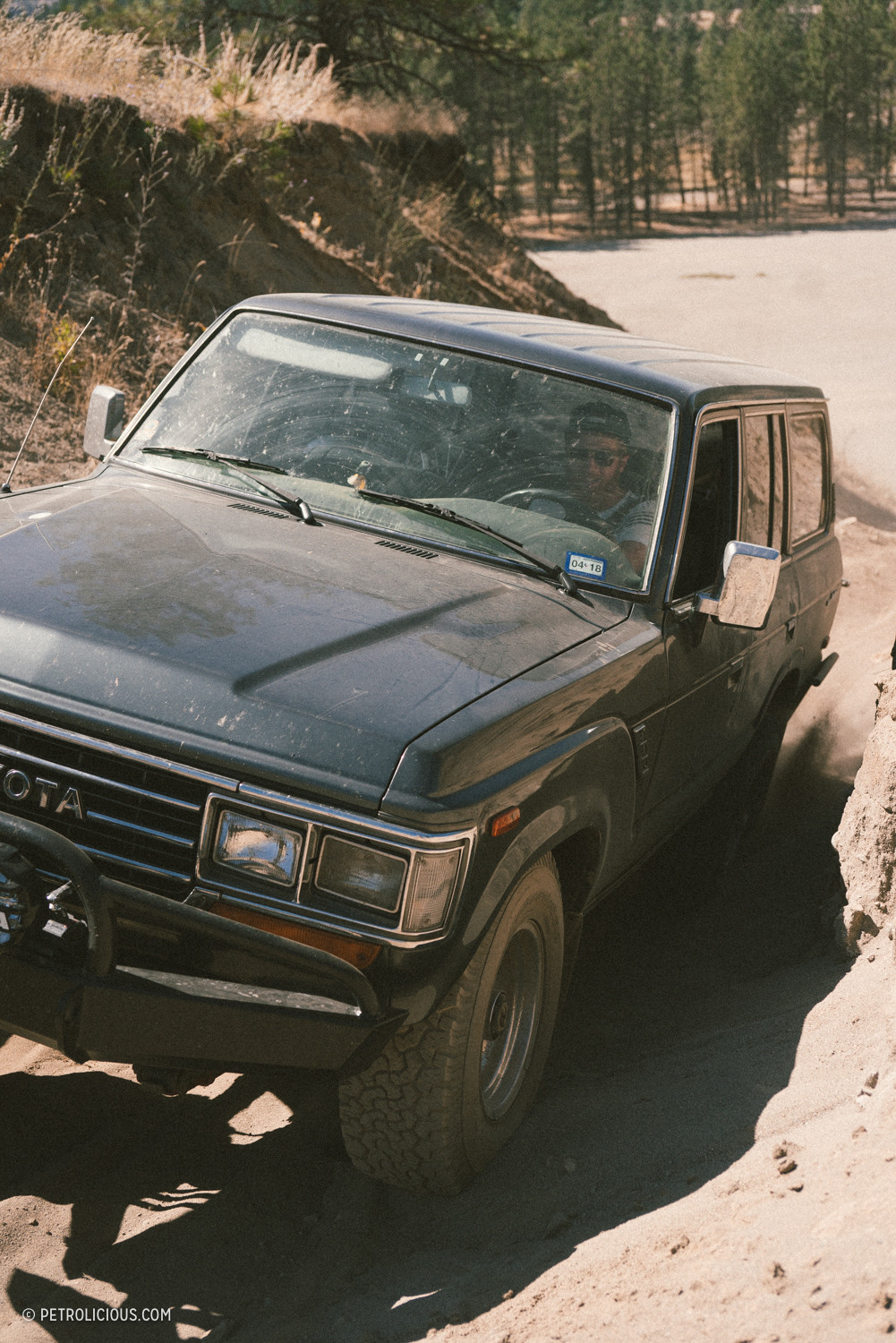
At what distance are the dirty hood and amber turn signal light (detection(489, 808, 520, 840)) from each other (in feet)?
0.85

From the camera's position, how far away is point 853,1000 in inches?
137

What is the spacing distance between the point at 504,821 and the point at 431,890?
26 cm

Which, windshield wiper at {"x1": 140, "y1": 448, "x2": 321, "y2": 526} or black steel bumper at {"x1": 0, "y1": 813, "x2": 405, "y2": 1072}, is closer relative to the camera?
black steel bumper at {"x1": 0, "y1": 813, "x2": 405, "y2": 1072}

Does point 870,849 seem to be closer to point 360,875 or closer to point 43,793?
point 360,875

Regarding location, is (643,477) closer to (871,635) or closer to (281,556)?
(281,556)

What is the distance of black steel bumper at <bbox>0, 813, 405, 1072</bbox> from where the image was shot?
7.79ft

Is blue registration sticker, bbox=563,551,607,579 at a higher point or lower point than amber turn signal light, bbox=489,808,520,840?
higher

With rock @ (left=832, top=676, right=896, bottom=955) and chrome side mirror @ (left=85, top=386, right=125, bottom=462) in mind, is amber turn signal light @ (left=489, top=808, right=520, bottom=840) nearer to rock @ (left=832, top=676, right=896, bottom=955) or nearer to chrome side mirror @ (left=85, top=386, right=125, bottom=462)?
rock @ (left=832, top=676, right=896, bottom=955)

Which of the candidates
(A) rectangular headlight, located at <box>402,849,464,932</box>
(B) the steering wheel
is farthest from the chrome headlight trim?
(B) the steering wheel

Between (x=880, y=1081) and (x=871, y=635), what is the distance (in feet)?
20.7

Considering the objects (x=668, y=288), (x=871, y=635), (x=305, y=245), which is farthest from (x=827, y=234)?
(x=871, y=635)

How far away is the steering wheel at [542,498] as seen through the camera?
12.1ft

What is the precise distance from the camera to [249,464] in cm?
385

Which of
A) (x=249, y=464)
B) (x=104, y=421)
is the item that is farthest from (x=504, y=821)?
(x=104, y=421)
